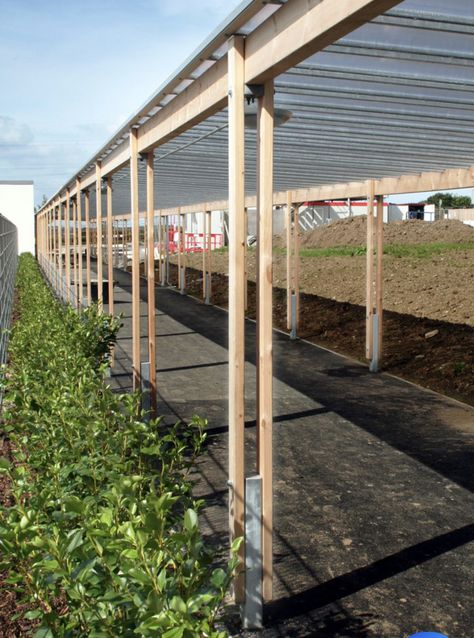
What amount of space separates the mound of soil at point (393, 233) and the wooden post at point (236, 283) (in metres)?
32.1

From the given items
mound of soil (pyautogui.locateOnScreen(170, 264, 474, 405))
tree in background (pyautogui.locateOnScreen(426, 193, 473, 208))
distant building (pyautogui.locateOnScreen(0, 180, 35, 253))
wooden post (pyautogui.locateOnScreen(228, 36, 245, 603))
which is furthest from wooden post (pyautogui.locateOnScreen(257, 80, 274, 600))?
tree in background (pyautogui.locateOnScreen(426, 193, 473, 208))

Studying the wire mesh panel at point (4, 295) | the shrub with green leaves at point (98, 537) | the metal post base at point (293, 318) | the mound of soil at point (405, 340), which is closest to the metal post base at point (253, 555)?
the shrub with green leaves at point (98, 537)

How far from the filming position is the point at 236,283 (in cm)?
426

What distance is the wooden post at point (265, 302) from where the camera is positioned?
4090 mm

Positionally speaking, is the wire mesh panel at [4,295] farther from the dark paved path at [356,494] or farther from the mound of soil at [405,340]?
the mound of soil at [405,340]

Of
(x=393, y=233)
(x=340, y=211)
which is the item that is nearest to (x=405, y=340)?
(x=393, y=233)

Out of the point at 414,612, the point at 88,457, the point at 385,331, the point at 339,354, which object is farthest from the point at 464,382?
the point at 88,457

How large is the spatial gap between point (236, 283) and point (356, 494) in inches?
106

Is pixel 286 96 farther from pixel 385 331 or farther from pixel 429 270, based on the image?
pixel 429 270

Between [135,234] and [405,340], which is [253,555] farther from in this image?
[405,340]

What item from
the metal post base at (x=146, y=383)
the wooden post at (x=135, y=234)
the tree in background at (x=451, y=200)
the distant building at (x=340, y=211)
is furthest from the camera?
the tree in background at (x=451, y=200)

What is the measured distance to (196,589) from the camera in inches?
107

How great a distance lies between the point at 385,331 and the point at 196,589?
38.9ft

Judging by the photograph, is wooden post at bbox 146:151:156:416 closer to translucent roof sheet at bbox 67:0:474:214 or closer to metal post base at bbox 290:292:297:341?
translucent roof sheet at bbox 67:0:474:214
